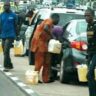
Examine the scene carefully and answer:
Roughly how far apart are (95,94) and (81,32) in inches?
181

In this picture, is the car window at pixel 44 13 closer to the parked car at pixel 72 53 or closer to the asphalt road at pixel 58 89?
the asphalt road at pixel 58 89

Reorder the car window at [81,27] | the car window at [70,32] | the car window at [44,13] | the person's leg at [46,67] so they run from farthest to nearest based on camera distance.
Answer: the car window at [44,13], the car window at [81,27], the person's leg at [46,67], the car window at [70,32]

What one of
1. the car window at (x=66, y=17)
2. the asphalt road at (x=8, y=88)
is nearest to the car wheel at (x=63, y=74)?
the asphalt road at (x=8, y=88)

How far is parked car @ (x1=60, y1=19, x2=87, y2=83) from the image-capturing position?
1412 cm

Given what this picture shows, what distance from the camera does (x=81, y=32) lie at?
14.8 m

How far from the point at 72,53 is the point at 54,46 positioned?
1.68 feet

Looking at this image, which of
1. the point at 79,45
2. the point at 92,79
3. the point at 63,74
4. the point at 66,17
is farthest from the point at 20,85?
the point at 66,17

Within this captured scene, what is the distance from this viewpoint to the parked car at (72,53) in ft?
46.3

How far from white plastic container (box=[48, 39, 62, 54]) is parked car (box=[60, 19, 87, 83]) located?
0.57ft

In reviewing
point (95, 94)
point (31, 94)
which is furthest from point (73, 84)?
point (95, 94)

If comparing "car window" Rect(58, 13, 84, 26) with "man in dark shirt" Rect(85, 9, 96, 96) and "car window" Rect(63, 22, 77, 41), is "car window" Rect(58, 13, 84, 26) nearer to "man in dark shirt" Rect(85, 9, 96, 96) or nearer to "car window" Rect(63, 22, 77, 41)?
"car window" Rect(63, 22, 77, 41)

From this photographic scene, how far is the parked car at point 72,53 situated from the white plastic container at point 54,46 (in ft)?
0.57

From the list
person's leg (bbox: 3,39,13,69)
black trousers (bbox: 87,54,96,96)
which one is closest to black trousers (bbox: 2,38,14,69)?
person's leg (bbox: 3,39,13,69)

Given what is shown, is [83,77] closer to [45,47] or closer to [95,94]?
[45,47]
